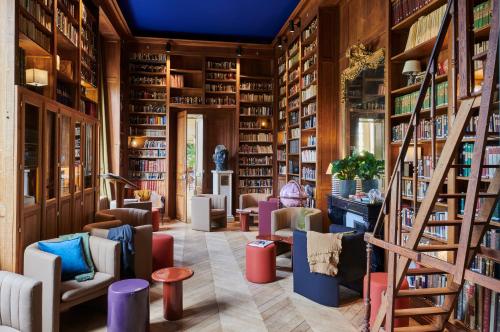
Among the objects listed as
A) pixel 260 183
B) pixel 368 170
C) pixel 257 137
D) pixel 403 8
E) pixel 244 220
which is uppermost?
pixel 403 8

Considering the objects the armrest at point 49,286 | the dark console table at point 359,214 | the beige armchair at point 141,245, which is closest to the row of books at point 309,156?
the dark console table at point 359,214

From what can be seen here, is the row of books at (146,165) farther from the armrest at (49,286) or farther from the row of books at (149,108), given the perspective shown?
the armrest at (49,286)

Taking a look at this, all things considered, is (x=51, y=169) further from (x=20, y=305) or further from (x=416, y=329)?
(x=416, y=329)

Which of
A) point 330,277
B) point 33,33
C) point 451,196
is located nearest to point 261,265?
point 330,277

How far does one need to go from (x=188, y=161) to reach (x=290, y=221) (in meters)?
4.02

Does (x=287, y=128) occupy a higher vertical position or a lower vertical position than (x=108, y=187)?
higher

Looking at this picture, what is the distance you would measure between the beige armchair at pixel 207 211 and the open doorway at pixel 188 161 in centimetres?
100

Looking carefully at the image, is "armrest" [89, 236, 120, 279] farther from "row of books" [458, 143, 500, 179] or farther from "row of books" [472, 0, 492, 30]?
"row of books" [472, 0, 492, 30]

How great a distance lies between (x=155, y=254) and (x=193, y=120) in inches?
213

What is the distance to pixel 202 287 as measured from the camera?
4.25 meters

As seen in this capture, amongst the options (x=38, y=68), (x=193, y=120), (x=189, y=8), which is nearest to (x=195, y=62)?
(x=193, y=120)

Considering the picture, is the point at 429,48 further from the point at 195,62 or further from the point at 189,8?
the point at 195,62

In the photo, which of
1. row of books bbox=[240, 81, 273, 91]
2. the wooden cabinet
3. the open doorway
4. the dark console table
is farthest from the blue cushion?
row of books bbox=[240, 81, 273, 91]

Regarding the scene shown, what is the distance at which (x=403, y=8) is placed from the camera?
411 cm
